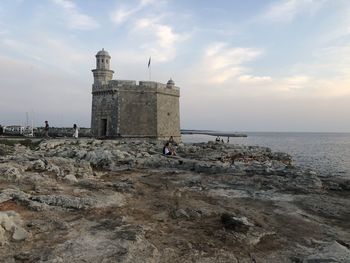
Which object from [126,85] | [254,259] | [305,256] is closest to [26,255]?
[254,259]

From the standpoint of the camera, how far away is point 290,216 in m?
8.49

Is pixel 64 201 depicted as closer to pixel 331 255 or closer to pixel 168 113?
pixel 331 255

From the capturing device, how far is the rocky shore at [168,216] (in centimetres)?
594

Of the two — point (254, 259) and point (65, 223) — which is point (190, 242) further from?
point (65, 223)

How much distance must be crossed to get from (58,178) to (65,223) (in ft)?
15.0

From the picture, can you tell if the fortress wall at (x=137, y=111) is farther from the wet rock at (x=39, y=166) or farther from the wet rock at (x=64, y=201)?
the wet rock at (x=64, y=201)

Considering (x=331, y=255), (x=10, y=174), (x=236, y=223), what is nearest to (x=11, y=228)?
(x=236, y=223)

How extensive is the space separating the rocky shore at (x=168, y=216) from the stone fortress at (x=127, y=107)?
54.1 feet

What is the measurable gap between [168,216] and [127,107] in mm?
23159

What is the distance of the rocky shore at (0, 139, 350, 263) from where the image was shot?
234 inches

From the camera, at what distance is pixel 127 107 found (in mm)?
30594

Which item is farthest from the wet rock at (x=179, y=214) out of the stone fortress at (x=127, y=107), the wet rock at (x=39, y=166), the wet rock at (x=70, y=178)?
the stone fortress at (x=127, y=107)

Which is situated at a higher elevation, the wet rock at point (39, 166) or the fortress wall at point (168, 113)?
the fortress wall at point (168, 113)

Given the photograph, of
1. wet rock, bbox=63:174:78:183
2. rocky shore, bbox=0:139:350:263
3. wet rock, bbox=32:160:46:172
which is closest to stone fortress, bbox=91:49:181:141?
rocky shore, bbox=0:139:350:263
